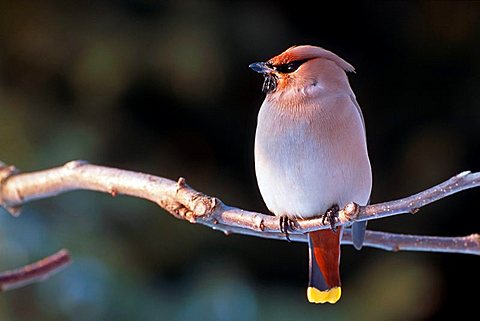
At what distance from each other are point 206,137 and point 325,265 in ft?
3.75

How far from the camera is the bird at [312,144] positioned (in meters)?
1.40

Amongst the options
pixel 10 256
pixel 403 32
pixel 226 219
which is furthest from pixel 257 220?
pixel 403 32

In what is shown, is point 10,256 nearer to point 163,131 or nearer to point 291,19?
point 163,131

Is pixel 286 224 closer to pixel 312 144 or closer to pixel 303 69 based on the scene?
pixel 312 144

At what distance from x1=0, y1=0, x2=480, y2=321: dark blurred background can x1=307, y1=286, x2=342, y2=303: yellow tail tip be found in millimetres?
784

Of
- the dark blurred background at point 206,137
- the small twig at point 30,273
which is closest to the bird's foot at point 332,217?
the small twig at point 30,273

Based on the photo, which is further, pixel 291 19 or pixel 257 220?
pixel 291 19

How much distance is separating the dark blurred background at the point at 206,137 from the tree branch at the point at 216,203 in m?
0.69

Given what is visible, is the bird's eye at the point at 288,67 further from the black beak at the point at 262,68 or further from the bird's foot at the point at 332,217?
the bird's foot at the point at 332,217

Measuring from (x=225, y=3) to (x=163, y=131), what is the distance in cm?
42

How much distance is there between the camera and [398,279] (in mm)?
2398

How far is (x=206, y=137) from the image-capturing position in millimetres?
2582

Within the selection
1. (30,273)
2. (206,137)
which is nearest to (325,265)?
(30,273)

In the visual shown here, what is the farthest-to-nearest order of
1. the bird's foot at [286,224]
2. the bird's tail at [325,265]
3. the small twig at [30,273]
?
1. the bird's tail at [325,265]
2. the bird's foot at [286,224]
3. the small twig at [30,273]
